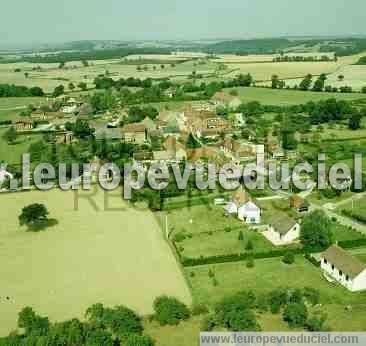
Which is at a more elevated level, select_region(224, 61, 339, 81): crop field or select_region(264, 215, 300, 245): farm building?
select_region(224, 61, 339, 81): crop field

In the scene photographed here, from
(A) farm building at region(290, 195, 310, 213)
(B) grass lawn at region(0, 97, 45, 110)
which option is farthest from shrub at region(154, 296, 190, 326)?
(B) grass lawn at region(0, 97, 45, 110)

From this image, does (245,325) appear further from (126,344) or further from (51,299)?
(51,299)

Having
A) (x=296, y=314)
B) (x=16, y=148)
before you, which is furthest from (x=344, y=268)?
(x=16, y=148)

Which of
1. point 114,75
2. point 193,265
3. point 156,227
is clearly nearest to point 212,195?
point 156,227

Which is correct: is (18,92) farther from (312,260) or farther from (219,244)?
(312,260)

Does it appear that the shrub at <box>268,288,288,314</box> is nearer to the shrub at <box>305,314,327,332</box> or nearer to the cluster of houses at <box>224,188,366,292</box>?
the shrub at <box>305,314,327,332</box>
